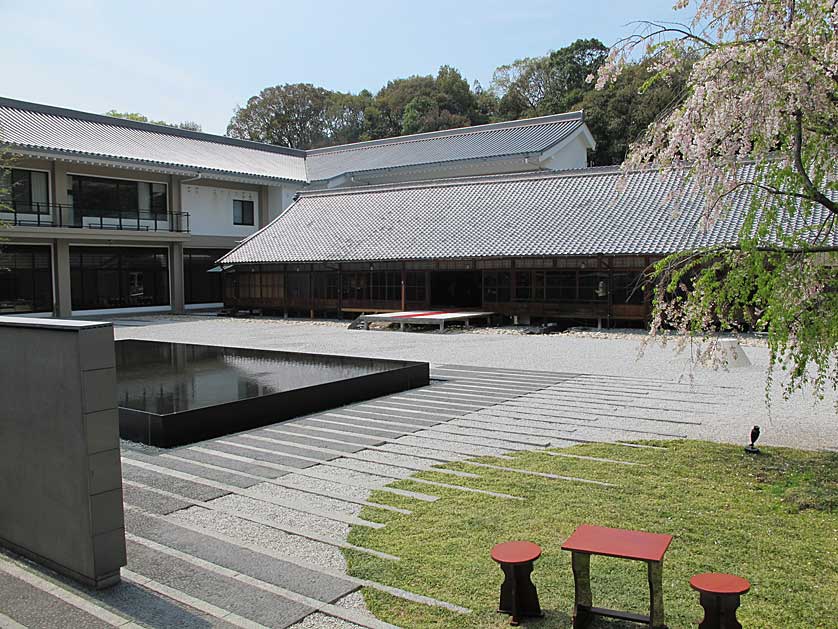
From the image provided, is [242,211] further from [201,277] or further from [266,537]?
[266,537]

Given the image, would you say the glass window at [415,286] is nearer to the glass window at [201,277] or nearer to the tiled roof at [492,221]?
the tiled roof at [492,221]

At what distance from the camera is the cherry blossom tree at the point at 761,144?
494 cm

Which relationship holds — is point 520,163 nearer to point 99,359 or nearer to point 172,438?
point 172,438

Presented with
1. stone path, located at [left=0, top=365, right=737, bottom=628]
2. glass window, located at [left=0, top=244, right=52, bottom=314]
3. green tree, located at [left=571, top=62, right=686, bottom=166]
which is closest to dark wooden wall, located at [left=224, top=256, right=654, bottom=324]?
glass window, located at [left=0, top=244, right=52, bottom=314]

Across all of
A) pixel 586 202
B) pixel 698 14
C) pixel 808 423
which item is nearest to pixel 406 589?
pixel 698 14

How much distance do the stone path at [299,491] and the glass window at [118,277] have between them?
19.2 m

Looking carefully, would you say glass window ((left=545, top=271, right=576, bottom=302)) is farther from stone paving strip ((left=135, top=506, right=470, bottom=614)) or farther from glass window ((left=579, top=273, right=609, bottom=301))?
stone paving strip ((left=135, top=506, right=470, bottom=614))

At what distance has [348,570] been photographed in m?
4.00

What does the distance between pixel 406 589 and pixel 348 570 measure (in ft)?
1.37

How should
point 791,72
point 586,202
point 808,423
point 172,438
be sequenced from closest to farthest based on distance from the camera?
point 791,72, point 172,438, point 808,423, point 586,202

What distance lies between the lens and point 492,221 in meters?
22.4

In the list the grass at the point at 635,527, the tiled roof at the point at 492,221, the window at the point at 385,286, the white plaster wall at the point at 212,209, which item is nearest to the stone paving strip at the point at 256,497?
the grass at the point at 635,527

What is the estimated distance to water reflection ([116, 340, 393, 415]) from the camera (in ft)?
26.4

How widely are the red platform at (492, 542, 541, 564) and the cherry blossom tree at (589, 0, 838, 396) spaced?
9.39 feet
